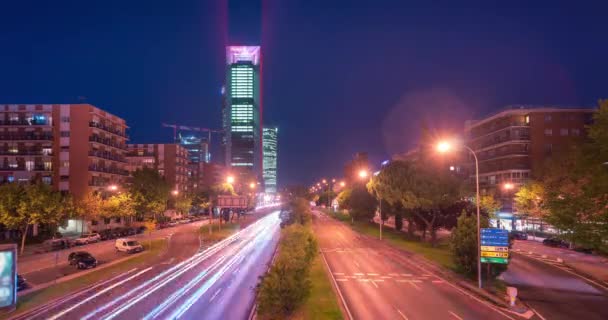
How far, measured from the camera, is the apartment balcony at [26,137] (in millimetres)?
80312

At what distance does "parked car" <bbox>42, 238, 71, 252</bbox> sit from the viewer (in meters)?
56.3

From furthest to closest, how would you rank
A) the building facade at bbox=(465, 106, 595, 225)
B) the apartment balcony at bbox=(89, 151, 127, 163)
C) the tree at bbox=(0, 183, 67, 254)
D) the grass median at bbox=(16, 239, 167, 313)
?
the building facade at bbox=(465, 106, 595, 225) → the apartment balcony at bbox=(89, 151, 127, 163) → the tree at bbox=(0, 183, 67, 254) → the grass median at bbox=(16, 239, 167, 313)

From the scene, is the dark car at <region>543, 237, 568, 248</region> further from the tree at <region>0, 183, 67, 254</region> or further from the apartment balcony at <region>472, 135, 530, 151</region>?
the tree at <region>0, 183, 67, 254</region>

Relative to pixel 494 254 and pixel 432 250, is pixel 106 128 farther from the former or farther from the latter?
pixel 494 254

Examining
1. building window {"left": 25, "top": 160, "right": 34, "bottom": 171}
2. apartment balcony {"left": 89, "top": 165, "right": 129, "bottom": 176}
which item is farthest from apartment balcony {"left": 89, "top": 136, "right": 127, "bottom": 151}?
building window {"left": 25, "top": 160, "right": 34, "bottom": 171}

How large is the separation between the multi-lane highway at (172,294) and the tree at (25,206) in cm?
2058

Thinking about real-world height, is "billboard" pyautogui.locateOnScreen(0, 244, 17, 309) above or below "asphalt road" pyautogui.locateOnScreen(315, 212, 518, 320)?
above

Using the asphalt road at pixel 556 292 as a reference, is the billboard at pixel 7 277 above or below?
above

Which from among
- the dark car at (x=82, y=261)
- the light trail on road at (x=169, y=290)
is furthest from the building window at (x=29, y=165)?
the light trail on road at (x=169, y=290)

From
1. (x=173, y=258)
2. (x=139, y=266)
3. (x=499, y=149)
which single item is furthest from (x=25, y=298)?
(x=499, y=149)

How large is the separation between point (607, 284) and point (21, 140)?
8810 centimetres

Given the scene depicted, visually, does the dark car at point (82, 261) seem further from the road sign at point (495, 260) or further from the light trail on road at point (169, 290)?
the road sign at point (495, 260)

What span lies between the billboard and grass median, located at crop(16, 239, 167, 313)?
80cm

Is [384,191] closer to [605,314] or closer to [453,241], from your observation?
[453,241]
